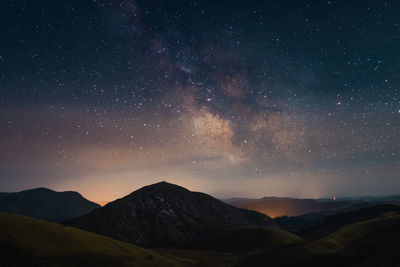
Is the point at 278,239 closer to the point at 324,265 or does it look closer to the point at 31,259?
the point at 324,265

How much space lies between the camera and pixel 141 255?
2269 inches

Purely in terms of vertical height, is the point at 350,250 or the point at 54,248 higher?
the point at 54,248

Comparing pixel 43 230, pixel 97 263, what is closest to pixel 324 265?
pixel 97 263

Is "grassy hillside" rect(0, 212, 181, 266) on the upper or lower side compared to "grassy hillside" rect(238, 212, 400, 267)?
upper

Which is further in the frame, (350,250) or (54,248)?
(350,250)

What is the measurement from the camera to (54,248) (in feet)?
142

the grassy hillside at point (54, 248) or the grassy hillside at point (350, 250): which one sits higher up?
the grassy hillside at point (54, 248)

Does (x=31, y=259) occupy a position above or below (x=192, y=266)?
above

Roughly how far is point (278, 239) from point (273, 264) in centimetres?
10237

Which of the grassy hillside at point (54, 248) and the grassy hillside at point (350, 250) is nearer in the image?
the grassy hillside at point (54, 248)

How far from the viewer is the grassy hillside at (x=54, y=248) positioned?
38.2 m

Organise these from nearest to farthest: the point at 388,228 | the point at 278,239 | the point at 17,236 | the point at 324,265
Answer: the point at 17,236, the point at 324,265, the point at 388,228, the point at 278,239

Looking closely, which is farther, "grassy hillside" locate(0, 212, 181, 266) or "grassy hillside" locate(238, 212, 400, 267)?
"grassy hillside" locate(238, 212, 400, 267)

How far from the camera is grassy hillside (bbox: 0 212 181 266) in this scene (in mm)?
38184
